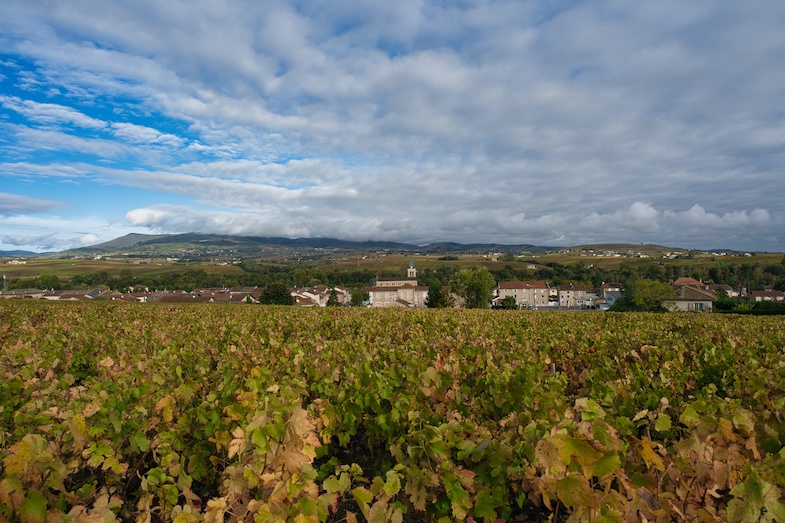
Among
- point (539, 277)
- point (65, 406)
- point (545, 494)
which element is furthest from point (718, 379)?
point (539, 277)

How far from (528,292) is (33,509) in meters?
112

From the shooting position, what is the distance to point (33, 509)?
236 centimetres

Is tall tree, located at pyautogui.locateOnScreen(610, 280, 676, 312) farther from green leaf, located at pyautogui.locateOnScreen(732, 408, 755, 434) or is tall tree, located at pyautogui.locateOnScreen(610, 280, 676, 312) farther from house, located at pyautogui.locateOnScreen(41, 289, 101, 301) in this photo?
house, located at pyautogui.locateOnScreen(41, 289, 101, 301)

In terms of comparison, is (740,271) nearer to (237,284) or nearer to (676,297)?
(676,297)

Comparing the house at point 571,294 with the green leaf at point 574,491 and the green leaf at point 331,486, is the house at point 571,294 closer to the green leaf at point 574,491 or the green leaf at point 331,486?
the green leaf at point 331,486

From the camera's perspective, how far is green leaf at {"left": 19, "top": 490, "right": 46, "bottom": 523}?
92.2 inches

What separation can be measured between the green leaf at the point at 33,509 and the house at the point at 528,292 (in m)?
109

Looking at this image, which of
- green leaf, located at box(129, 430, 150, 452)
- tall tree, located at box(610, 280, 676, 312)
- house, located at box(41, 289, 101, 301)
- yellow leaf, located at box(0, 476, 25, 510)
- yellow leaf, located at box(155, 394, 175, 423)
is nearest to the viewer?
yellow leaf, located at box(0, 476, 25, 510)

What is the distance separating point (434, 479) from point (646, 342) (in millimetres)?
9512

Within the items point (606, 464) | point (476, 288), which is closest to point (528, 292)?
point (476, 288)

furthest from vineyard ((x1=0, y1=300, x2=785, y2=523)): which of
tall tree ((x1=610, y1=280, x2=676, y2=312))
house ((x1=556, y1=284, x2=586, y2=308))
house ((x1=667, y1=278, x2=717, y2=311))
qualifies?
house ((x1=556, y1=284, x2=586, y2=308))

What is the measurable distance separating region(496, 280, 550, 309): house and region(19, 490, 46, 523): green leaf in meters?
109

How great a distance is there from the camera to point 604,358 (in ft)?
26.8

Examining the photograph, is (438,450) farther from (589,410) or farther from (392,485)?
(589,410)
